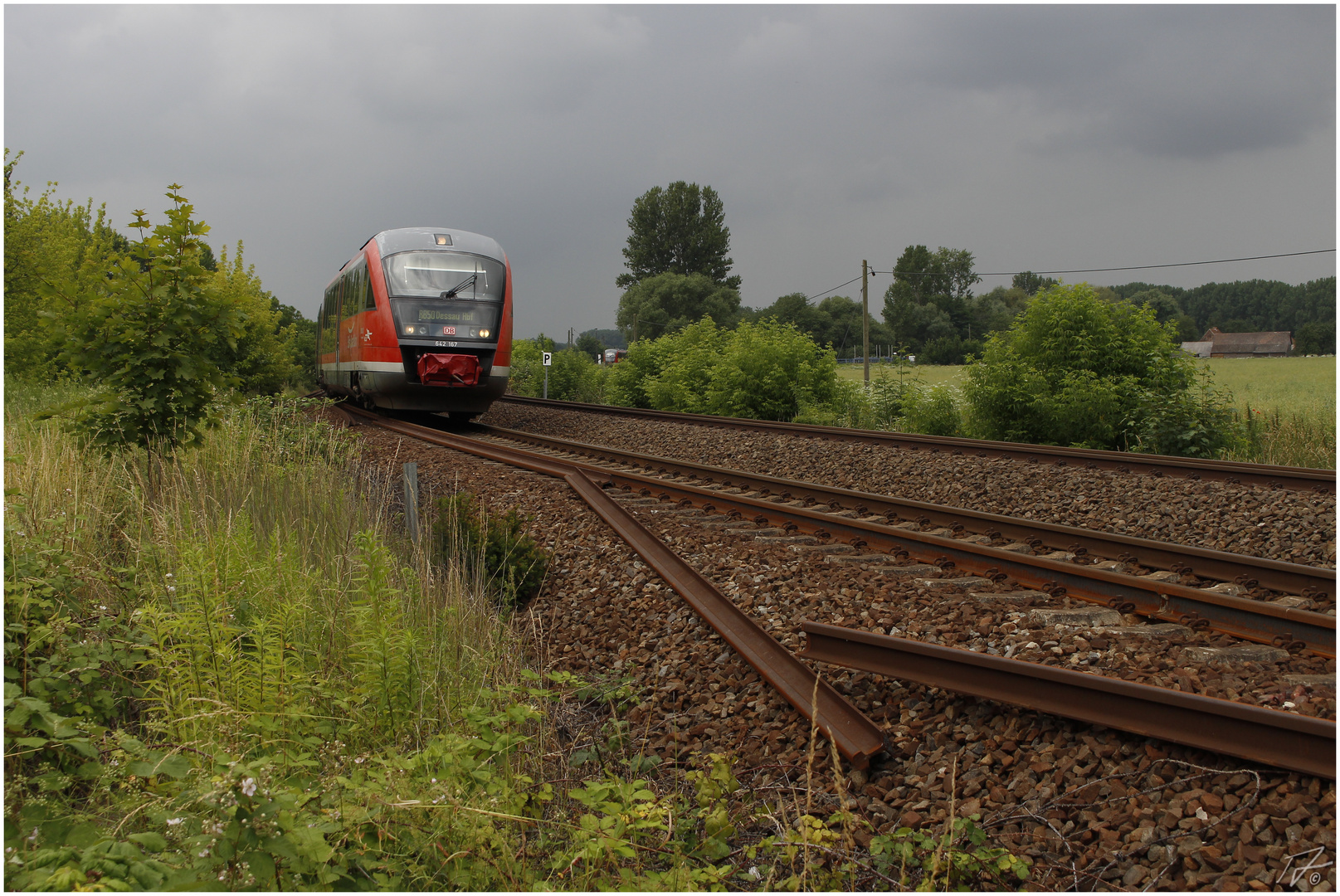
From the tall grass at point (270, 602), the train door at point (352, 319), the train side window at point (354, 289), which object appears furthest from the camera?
the train door at point (352, 319)

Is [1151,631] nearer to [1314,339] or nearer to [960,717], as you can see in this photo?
[960,717]

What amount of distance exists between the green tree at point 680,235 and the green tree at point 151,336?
247ft

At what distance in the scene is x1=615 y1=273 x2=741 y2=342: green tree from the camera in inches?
2849

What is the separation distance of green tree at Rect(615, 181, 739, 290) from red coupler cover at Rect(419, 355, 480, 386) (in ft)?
222

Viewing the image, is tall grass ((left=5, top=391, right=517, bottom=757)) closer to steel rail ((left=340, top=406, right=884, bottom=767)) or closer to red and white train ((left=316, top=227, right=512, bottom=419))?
steel rail ((left=340, top=406, right=884, bottom=767))

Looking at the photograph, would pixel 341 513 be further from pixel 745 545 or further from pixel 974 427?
pixel 974 427

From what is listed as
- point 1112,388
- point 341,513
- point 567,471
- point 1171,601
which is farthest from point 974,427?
point 341,513

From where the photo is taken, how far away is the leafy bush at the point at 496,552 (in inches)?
219

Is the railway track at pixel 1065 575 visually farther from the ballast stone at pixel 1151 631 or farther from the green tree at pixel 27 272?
the green tree at pixel 27 272

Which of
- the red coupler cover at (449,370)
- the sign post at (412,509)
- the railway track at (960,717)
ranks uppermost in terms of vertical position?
the red coupler cover at (449,370)

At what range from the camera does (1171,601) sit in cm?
461

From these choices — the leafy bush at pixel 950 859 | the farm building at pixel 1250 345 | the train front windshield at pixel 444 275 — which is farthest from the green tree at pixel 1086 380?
the farm building at pixel 1250 345

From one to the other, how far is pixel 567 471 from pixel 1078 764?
6.25 metres

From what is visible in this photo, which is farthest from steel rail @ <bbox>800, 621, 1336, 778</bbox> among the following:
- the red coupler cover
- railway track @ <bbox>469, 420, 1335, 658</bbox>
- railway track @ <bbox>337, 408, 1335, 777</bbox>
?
the red coupler cover
